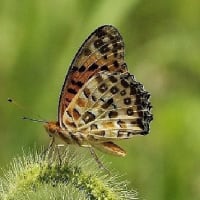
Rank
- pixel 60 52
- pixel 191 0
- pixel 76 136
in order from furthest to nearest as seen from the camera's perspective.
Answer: pixel 191 0
pixel 60 52
pixel 76 136

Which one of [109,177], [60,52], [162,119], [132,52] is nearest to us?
[109,177]

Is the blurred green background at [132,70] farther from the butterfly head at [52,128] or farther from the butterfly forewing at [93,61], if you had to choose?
the butterfly head at [52,128]

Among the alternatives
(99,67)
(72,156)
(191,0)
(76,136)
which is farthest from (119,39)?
(191,0)

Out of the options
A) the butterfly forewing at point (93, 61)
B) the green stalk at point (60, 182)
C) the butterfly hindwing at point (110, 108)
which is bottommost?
the green stalk at point (60, 182)

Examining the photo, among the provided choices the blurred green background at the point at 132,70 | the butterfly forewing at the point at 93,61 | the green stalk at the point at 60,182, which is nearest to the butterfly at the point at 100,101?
the butterfly forewing at the point at 93,61

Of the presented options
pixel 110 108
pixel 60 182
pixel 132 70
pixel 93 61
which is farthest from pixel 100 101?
pixel 132 70

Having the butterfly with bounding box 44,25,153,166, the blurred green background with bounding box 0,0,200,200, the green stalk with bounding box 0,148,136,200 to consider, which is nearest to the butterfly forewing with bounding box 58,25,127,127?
the butterfly with bounding box 44,25,153,166

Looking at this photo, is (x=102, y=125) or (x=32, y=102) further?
(x=32, y=102)

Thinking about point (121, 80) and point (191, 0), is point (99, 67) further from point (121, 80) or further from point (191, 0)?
point (191, 0)
